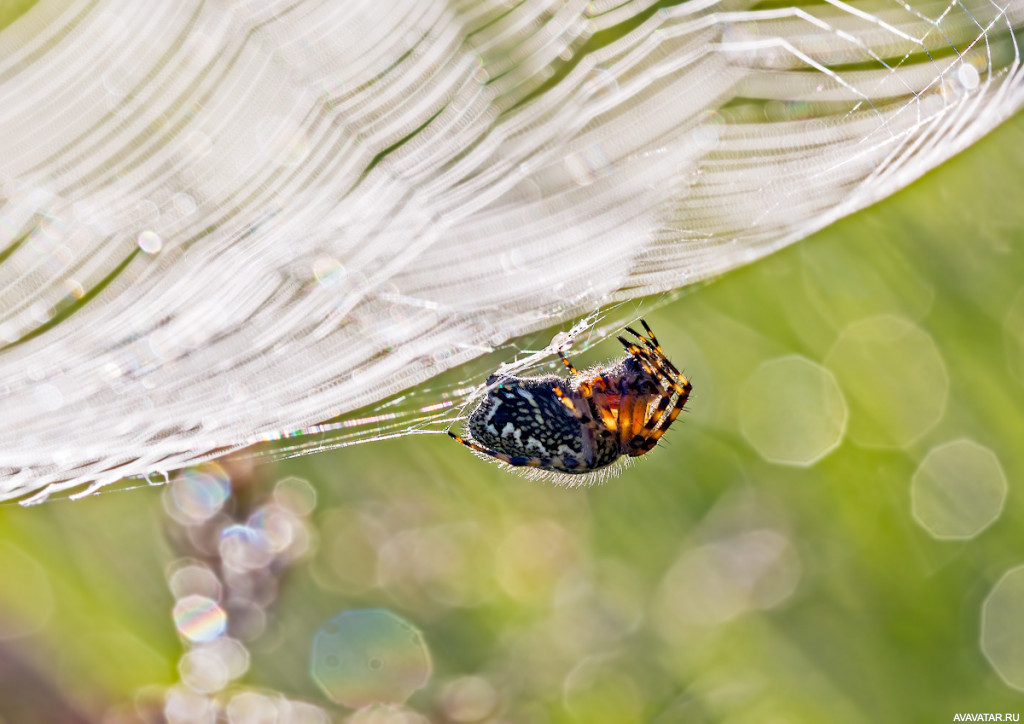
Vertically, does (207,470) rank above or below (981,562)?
above

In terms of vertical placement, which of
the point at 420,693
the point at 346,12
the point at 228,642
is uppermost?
the point at 346,12

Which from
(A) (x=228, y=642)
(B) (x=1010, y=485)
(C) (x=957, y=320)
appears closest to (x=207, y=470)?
(A) (x=228, y=642)

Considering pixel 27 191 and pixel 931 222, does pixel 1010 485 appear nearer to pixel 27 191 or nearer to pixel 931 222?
pixel 931 222

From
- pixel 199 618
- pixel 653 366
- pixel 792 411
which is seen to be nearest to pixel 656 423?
pixel 653 366

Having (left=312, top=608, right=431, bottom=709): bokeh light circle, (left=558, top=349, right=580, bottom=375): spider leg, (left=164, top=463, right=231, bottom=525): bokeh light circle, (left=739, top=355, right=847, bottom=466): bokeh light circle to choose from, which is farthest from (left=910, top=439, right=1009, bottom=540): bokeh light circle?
(left=164, top=463, right=231, bottom=525): bokeh light circle

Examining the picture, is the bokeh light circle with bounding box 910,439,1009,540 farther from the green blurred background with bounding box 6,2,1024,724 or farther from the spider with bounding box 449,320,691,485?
the spider with bounding box 449,320,691,485

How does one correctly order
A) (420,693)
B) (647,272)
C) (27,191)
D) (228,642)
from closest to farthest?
(27,191) < (647,272) < (228,642) < (420,693)

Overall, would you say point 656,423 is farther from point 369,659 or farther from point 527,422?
point 369,659

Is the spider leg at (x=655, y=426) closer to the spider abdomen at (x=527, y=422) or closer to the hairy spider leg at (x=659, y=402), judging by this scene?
the hairy spider leg at (x=659, y=402)
